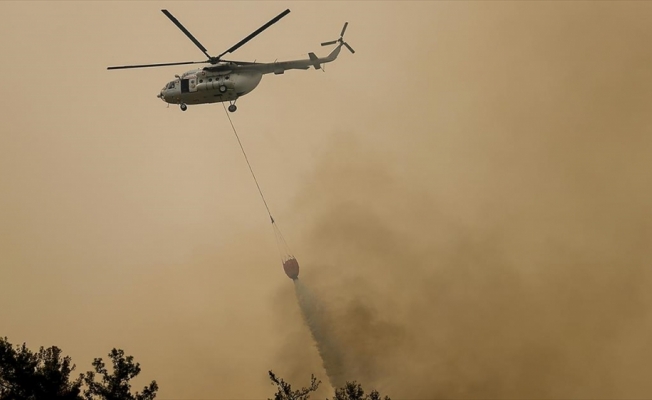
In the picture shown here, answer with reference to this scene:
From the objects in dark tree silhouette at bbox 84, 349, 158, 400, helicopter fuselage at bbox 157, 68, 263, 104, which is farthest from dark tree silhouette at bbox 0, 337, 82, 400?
helicopter fuselage at bbox 157, 68, 263, 104

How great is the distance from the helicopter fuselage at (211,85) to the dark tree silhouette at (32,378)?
64.2ft

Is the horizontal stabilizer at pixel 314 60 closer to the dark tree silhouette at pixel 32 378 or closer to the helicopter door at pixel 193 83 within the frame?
the helicopter door at pixel 193 83

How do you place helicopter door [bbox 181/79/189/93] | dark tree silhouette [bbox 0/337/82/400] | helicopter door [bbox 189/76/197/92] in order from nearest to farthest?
dark tree silhouette [bbox 0/337/82/400] → helicopter door [bbox 189/76/197/92] → helicopter door [bbox 181/79/189/93]

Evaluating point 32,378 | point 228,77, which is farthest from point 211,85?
point 32,378

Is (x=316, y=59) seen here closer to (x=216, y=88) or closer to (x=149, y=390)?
(x=216, y=88)

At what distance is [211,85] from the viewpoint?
140ft

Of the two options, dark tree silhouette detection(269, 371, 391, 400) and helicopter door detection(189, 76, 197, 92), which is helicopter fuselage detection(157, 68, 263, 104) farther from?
dark tree silhouette detection(269, 371, 391, 400)

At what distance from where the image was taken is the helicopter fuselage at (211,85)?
4256 centimetres

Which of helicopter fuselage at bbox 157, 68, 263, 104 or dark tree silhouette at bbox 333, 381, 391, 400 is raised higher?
helicopter fuselage at bbox 157, 68, 263, 104

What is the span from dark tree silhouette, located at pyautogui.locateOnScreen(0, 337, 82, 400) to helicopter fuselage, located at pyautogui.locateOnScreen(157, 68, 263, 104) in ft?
64.2

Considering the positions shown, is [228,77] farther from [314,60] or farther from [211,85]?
[314,60]

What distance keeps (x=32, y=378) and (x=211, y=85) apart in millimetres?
21915

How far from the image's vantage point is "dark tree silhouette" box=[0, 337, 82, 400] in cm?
3450

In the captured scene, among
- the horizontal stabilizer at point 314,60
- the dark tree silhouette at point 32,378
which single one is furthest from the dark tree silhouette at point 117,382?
the horizontal stabilizer at point 314,60
